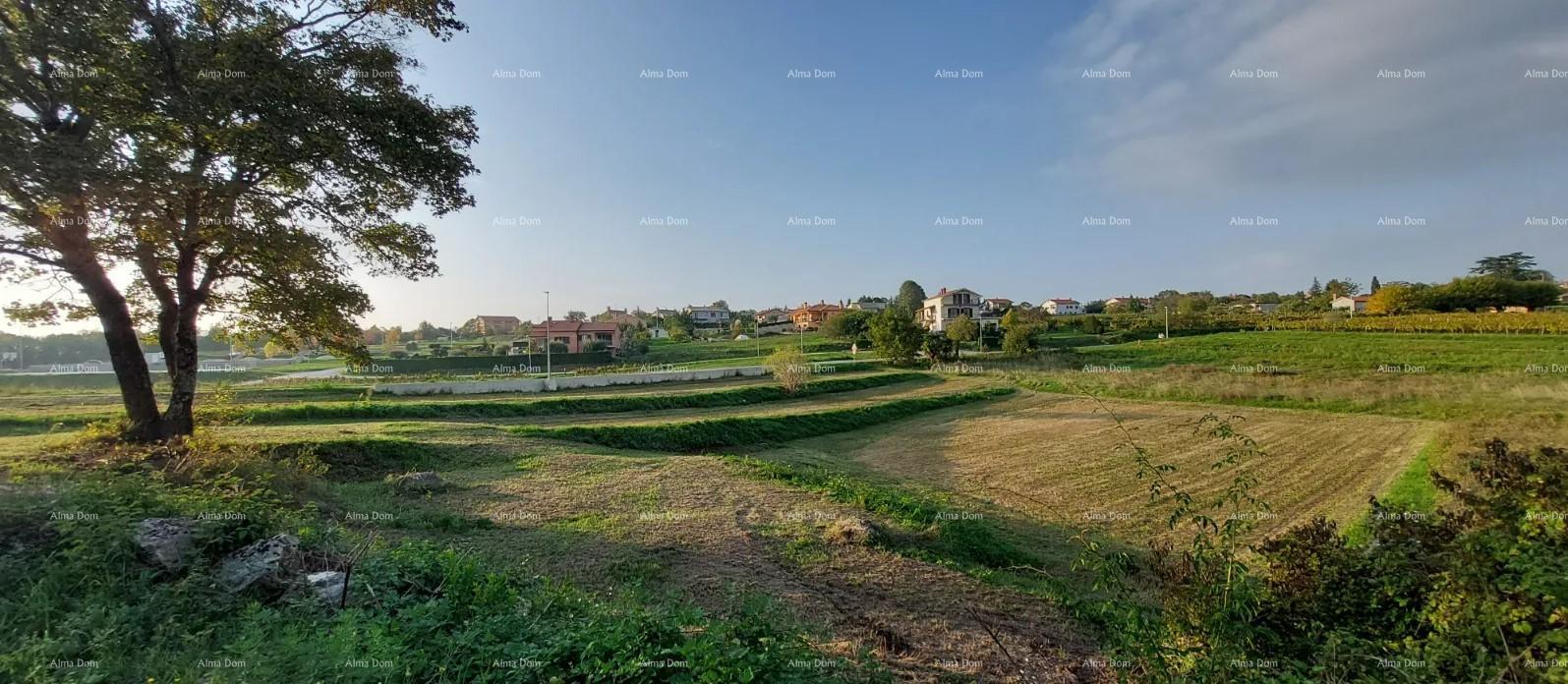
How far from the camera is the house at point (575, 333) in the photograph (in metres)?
52.5

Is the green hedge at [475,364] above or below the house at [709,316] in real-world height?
below

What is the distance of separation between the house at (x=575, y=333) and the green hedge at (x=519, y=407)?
2850 cm

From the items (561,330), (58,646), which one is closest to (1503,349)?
(58,646)

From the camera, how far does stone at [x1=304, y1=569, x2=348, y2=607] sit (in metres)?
3.72

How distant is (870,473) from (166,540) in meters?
12.0

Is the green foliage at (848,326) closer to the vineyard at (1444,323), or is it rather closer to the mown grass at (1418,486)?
the vineyard at (1444,323)

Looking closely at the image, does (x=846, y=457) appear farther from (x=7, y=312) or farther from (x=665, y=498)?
(x=7, y=312)

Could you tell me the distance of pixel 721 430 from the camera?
17984mm

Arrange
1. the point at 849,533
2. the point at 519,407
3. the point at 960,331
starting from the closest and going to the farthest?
the point at 849,533
the point at 519,407
the point at 960,331

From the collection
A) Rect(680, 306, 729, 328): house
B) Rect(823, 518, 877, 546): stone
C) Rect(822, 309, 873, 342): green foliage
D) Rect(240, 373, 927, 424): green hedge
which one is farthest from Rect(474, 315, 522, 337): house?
Rect(823, 518, 877, 546): stone

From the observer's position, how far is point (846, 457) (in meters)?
16.0

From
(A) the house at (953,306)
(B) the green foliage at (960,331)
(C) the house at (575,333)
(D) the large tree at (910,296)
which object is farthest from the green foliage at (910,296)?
(C) the house at (575,333)

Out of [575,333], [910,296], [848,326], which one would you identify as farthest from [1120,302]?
[575,333]

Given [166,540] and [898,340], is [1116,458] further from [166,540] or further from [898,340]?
[898,340]
